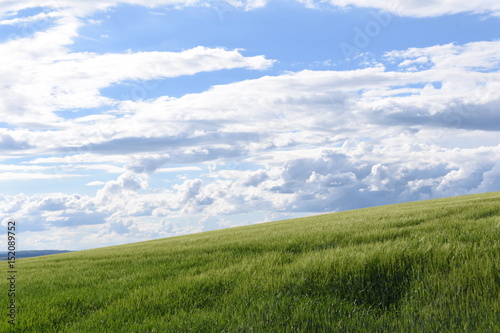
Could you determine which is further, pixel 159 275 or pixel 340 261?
pixel 159 275

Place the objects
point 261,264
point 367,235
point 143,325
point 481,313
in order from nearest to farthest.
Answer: point 481,313 → point 143,325 → point 261,264 → point 367,235

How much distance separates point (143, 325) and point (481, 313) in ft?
17.7

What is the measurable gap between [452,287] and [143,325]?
5.35 meters

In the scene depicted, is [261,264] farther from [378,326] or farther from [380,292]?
[378,326]

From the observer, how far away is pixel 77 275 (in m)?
11.1

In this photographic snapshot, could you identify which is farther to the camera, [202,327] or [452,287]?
[452,287]

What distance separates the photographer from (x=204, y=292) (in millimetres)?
7141

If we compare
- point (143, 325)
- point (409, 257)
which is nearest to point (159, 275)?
point (143, 325)

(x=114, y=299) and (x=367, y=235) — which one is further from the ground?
(x=367, y=235)

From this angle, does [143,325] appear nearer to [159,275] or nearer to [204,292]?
[204,292]

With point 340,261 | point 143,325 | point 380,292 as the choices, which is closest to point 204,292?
point 143,325

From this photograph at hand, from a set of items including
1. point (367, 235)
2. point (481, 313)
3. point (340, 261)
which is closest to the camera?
point (481, 313)

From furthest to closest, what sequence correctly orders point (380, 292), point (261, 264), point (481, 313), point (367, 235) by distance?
point (367, 235), point (261, 264), point (380, 292), point (481, 313)

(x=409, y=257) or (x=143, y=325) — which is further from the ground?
(x=409, y=257)
